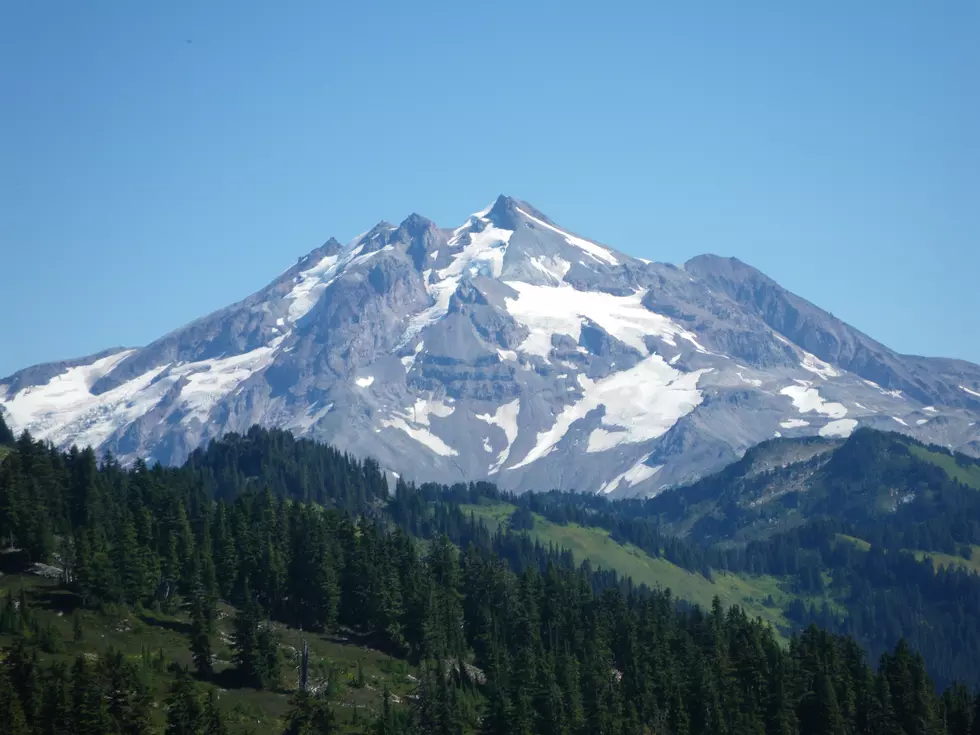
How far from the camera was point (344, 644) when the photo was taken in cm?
15788

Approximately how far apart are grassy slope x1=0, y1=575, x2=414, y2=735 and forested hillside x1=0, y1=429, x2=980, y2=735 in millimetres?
296

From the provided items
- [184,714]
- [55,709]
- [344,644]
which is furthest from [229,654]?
[55,709]

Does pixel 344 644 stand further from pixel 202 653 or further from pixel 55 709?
pixel 55 709

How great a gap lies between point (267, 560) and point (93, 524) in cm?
2122

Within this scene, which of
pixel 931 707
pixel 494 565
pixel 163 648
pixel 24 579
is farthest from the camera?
pixel 494 565

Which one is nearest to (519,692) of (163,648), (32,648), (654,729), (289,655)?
(654,729)

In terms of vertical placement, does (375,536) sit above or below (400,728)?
above

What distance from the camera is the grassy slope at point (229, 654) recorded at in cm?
12912

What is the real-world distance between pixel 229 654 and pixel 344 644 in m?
17.8

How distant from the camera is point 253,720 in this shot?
12625 cm

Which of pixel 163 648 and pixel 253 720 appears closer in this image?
pixel 253 720

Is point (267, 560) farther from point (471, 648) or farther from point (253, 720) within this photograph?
point (253, 720)

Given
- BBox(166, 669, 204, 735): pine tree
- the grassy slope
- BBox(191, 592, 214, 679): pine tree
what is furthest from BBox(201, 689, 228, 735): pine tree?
BBox(191, 592, 214, 679): pine tree

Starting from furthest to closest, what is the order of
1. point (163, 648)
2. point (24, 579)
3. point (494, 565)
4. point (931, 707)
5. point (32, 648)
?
1. point (494, 565)
2. point (931, 707)
3. point (24, 579)
4. point (163, 648)
5. point (32, 648)
